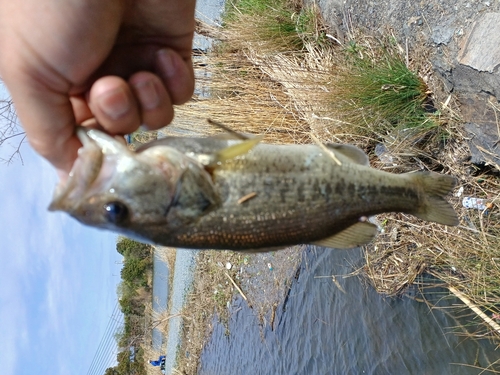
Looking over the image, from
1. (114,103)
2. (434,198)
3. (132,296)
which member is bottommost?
(132,296)

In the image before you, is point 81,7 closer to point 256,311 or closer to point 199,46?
point 199,46

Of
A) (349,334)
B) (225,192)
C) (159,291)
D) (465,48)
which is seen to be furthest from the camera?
(159,291)

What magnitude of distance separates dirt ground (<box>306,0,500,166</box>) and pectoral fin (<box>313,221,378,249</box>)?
6.68ft

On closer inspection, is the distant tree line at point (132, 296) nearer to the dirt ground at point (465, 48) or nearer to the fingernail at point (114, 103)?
the dirt ground at point (465, 48)

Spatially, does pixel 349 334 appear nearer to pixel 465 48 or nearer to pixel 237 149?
pixel 465 48

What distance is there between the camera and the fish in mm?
1822

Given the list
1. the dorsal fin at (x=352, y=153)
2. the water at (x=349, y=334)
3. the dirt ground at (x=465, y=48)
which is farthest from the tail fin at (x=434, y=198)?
the water at (x=349, y=334)

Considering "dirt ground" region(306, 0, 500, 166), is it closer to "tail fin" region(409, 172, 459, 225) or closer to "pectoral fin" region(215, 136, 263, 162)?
"tail fin" region(409, 172, 459, 225)

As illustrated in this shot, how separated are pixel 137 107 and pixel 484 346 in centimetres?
401

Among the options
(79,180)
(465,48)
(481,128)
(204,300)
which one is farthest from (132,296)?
(79,180)

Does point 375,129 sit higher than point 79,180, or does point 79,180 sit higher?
point 79,180

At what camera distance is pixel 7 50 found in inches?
68.1

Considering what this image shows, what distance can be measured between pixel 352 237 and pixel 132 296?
2164 cm

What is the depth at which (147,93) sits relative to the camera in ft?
6.60
